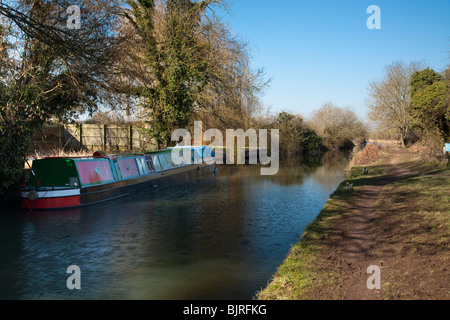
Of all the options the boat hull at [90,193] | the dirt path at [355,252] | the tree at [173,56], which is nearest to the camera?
the dirt path at [355,252]

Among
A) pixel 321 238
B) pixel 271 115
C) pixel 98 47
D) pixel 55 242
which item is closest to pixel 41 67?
pixel 98 47

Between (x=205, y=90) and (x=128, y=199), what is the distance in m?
8.99

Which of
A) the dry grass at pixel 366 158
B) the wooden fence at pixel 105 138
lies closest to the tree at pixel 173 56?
the wooden fence at pixel 105 138

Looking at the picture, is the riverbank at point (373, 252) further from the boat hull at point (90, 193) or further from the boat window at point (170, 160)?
the boat window at point (170, 160)

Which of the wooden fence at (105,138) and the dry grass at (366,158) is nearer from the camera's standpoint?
the dry grass at (366,158)

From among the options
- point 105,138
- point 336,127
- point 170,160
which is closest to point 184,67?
point 170,160

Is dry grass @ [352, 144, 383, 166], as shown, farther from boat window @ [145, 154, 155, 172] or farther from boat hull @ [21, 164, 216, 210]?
boat window @ [145, 154, 155, 172]

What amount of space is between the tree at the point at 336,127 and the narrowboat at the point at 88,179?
111ft

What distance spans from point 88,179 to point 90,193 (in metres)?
0.51

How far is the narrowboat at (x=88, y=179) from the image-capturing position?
1141cm

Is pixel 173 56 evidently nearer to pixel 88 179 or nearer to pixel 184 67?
pixel 184 67

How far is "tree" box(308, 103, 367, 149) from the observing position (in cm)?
4778

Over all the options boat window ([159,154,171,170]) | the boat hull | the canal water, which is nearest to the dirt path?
the canal water
